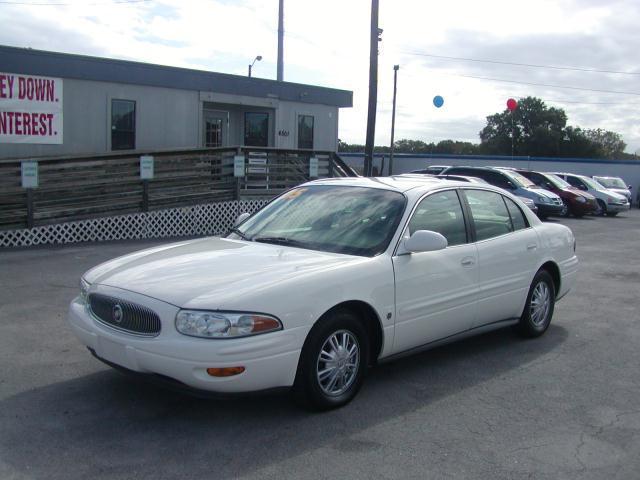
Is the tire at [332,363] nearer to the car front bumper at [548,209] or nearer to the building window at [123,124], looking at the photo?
the building window at [123,124]

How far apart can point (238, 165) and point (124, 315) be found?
468 inches

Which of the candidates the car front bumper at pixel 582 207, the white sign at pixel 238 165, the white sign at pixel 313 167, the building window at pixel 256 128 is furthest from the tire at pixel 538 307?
the car front bumper at pixel 582 207

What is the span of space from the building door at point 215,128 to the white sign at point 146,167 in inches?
205

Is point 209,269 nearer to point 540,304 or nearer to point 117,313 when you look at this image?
point 117,313

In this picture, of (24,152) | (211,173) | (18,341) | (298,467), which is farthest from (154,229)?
(298,467)

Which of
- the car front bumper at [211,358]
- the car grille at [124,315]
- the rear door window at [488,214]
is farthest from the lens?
the rear door window at [488,214]

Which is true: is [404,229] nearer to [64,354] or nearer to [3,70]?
[64,354]

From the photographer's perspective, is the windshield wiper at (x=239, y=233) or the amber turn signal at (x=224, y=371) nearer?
the amber turn signal at (x=224, y=371)

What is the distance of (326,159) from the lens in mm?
18453

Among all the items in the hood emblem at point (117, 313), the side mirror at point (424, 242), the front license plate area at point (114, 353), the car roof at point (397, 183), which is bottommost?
the front license plate area at point (114, 353)

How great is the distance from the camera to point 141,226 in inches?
565

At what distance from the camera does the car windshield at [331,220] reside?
523cm

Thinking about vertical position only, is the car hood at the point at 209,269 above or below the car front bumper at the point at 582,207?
above

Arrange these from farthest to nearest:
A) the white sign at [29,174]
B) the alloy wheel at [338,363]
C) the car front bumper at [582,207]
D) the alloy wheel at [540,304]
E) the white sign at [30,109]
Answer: the car front bumper at [582,207] < the white sign at [30,109] < the white sign at [29,174] < the alloy wheel at [540,304] < the alloy wheel at [338,363]
